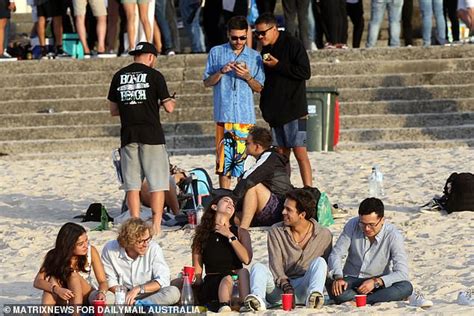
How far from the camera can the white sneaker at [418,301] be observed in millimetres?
10188

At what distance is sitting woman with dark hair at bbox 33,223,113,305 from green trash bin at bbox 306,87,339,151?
852 cm

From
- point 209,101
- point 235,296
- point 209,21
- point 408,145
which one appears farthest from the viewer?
point 209,21

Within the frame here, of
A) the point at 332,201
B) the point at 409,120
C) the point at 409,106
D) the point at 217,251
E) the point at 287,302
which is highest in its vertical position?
the point at 409,106

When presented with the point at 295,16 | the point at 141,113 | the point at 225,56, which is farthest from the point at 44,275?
the point at 295,16

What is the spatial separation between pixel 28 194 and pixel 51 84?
4.95m

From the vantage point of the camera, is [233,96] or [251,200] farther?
[233,96]

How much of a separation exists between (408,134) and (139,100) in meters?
6.64

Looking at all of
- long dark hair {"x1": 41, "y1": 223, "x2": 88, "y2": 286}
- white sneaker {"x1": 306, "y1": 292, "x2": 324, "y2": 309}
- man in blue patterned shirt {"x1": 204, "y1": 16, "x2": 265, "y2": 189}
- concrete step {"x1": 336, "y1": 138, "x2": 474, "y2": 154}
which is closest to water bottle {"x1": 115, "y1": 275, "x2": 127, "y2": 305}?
long dark hair {"x1": 41, "y1": 223, "x2": 88, "y2": 286}

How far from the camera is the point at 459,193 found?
535 inches

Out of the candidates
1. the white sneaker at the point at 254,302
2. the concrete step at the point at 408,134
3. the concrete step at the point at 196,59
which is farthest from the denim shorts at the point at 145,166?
the concrete step at the point at 196,59

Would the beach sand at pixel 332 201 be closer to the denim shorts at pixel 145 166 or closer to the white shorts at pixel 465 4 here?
the denim shorts at pixel 145 166

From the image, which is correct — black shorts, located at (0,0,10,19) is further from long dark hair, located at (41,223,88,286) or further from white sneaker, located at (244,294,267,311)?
white sneaker, located at (244,294,267,311)

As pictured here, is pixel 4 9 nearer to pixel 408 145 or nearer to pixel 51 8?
pixel 51 8

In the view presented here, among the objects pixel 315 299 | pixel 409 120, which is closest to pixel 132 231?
pixel 315 299
